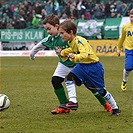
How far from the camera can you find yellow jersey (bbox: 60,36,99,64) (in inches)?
300

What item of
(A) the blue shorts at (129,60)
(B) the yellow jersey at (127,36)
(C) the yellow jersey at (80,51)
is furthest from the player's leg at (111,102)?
(B) the yellow jersey at (127,36)

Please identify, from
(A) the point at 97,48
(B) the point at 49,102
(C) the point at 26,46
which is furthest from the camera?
(C) the point at 26,46

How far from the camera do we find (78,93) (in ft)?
39.5

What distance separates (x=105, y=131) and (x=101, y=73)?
159 cm

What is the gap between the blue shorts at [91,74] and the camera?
8.12m

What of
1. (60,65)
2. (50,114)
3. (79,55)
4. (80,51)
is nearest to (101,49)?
(60,65)

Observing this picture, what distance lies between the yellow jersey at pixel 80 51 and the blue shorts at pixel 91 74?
3.6 inches

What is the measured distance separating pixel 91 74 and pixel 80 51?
23.3 inches

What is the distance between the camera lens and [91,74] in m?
8.12

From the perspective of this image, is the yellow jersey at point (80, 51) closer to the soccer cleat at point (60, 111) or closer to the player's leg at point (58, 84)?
the player's leg at point (58, 84)

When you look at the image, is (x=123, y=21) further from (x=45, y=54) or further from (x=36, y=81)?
(x=36, y=81)

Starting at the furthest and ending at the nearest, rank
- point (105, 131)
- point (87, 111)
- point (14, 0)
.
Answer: point (14, 0)
point (87, 111)
point (105, 131)

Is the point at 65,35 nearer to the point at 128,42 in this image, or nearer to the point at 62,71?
the point at 62,71

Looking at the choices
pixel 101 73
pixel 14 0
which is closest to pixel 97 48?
pixel 14 0
